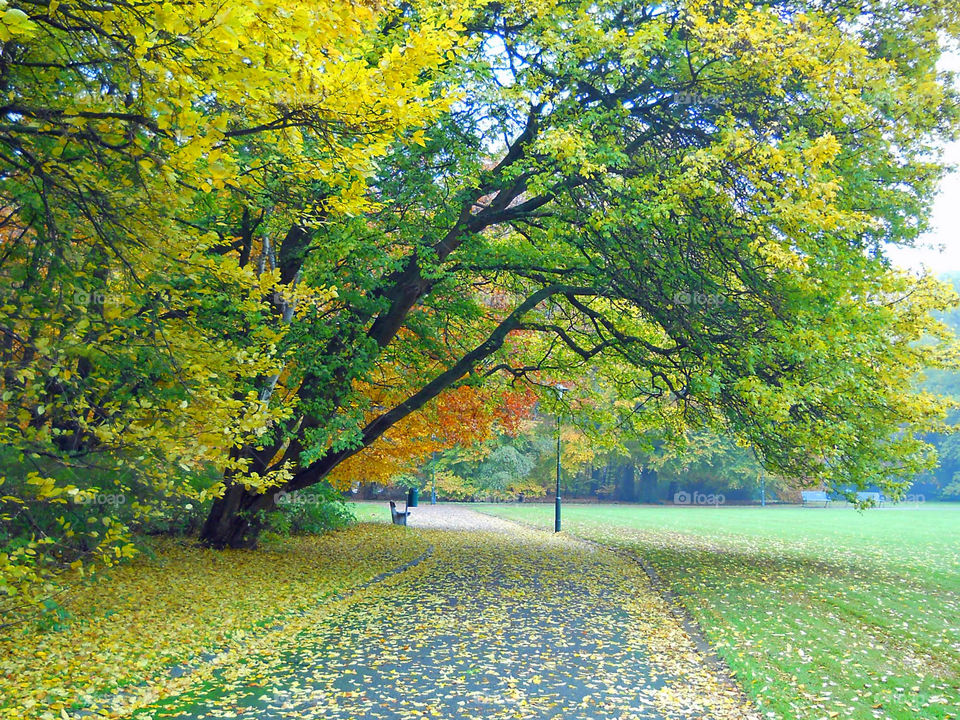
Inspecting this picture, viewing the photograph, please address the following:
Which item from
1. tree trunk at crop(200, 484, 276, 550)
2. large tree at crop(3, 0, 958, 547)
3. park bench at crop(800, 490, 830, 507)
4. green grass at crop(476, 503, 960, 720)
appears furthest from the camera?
park bench at crop(800, 490, 830, 507)

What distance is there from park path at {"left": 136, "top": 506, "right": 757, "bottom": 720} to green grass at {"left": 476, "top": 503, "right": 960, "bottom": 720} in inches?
24.2

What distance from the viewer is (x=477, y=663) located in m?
7.52

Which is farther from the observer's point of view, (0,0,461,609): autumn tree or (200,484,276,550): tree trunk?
(200,484,276,550): tree trunk

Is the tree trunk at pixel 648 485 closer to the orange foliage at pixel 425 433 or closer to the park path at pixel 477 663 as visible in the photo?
the orange foliage at pixel 425 433

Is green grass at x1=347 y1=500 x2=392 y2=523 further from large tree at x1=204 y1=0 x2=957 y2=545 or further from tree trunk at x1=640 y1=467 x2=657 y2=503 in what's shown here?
tree trunk at x1=640 y1=467 x2=657 y2=503

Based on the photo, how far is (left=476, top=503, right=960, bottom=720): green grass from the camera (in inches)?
263

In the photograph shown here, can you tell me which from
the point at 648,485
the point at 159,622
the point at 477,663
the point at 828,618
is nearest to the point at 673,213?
the point at 828,618

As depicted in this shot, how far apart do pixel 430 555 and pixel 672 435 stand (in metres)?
6.23

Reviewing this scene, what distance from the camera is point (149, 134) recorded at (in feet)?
22.1

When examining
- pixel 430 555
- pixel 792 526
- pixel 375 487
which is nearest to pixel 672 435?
pixel 430 555

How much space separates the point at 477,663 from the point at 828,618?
18.6 feet

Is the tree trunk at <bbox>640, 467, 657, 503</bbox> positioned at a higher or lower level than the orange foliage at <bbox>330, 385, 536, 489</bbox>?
lower

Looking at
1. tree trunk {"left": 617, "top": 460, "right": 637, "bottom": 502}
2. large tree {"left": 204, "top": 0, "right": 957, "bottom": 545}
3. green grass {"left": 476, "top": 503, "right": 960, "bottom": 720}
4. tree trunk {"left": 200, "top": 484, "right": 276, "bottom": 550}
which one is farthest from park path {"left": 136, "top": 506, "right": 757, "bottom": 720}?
tree trunk {"left": 617, "top": 460, "right": 637, "bottom": 502}

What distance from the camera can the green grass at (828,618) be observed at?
263 inches
